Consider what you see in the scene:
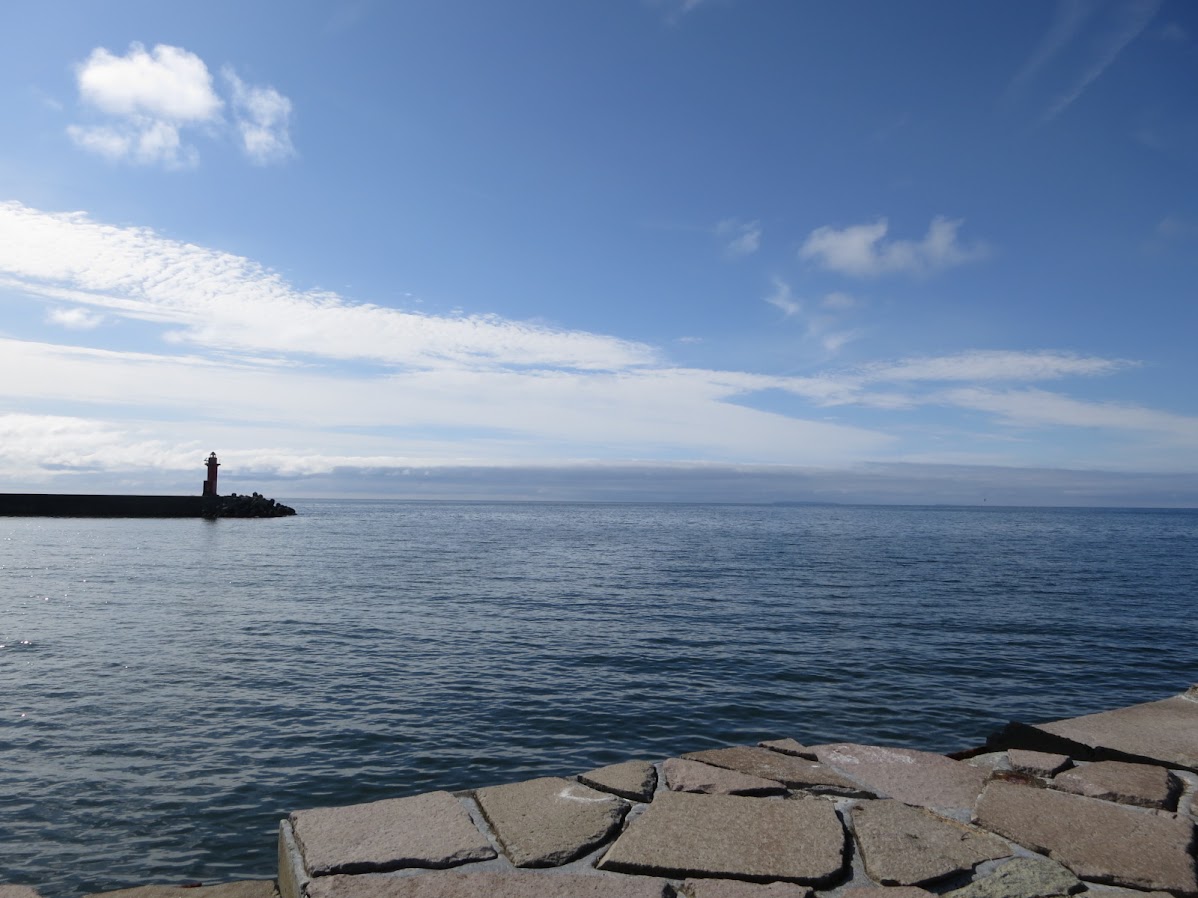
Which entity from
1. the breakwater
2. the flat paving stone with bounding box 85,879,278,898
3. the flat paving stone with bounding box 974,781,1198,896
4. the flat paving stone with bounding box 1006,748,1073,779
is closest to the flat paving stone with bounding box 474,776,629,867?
the flat paving stone with bounding box 85,879,278,898

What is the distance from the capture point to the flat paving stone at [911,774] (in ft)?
17.8

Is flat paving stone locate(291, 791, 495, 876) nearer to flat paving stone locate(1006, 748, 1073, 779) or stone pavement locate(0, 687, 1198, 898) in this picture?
stone pavement locate(0, 687, 1198, 898)

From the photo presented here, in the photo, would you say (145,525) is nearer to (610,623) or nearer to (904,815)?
(610,623)

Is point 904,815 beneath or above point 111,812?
above

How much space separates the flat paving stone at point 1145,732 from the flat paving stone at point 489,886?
4.66 m

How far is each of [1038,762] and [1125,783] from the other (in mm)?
628

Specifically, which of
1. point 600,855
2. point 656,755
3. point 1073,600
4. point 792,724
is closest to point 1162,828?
point 600,855

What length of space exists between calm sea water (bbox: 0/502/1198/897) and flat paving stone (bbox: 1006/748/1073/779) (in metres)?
4.46

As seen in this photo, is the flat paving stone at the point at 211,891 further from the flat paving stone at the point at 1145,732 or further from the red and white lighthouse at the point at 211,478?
the red and white lighthouse at the point at 211,478

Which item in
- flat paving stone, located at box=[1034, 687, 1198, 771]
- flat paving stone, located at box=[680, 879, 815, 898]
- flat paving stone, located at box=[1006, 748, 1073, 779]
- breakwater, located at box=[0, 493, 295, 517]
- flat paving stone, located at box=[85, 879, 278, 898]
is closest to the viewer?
flat paving stone, located at box=[680, 879, 815, 898]

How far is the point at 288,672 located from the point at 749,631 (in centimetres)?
1100

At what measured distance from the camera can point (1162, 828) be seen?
15.8ft

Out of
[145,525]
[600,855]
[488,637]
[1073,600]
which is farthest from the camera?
[145,525]

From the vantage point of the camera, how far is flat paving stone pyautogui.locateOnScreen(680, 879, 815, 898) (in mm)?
4000
